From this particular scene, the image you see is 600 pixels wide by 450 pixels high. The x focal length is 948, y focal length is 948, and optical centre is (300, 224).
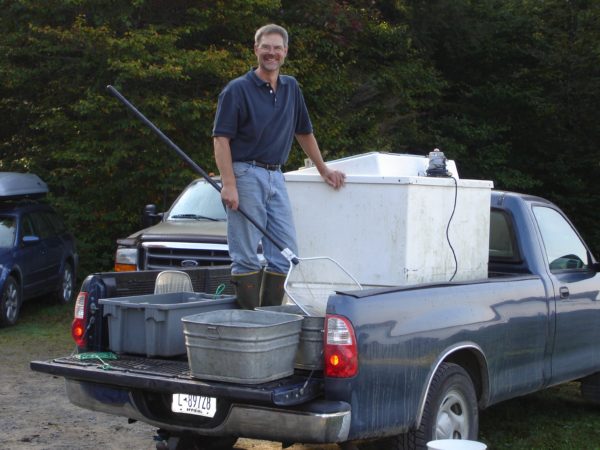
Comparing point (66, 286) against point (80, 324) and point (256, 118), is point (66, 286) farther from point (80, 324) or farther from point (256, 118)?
point (256, 118)

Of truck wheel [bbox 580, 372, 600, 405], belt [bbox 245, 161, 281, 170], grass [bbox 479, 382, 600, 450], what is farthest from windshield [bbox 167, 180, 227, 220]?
belt [bbox 245, 161, 281, 170]

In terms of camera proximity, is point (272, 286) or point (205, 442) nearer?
point (272, 286)

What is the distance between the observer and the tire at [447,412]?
5086 mm

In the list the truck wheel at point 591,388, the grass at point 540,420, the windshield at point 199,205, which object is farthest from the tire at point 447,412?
the windshield at point 199,205

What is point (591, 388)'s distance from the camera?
755cm

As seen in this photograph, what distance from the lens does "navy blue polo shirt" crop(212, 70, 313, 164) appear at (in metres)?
5.54

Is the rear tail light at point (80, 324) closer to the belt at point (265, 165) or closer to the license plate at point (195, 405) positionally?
the license plate at point (195, 405)

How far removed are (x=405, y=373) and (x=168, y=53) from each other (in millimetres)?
10869

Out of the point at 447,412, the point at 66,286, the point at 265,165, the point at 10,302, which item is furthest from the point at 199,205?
the point at 447,412

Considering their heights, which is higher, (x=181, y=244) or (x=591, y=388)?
(x=181, y=244)

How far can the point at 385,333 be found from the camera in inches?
189

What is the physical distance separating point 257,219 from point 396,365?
127 cm

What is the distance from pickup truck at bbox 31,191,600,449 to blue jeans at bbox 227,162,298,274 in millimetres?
744

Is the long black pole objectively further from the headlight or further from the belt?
the headlight
